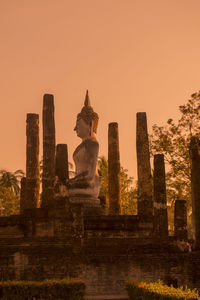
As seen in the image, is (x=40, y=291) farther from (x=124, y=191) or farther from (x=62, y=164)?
(x=124, y=191)

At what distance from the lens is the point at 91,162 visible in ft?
69.0

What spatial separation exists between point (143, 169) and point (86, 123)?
3.35m

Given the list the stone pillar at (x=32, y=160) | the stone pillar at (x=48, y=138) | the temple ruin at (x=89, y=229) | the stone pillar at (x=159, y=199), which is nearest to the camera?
the temple ruin at (x=89, y=229)

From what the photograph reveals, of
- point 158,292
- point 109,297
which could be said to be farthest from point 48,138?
point 158,292

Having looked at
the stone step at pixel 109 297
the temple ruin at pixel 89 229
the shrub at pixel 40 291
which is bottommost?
the stone step at pixel 109 297

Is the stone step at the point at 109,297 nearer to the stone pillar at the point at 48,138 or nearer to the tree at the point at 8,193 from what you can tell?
the stone pillar at the point at 48,138

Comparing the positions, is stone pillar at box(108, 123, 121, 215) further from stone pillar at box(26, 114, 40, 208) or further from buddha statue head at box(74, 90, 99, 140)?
stone pillar at box(26, 114, 40, 208)

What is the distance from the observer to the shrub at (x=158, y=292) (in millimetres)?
9156

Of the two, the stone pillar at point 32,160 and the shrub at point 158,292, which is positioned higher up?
the stone pillar at point 32,160

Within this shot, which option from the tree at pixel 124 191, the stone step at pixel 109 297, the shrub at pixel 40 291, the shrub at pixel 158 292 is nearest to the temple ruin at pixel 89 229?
the stone step at pixel 109 297

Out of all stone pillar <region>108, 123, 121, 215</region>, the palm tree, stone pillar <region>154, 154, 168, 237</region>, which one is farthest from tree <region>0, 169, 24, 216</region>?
stone pillar <region>154, 154, 168, 237</region>

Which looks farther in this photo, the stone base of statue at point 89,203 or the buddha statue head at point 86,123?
the buddha statue head at point 86,123

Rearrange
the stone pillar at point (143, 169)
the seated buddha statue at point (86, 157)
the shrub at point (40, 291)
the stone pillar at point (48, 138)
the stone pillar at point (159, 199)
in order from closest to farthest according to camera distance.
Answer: the shrub at point (40, 291) < the stone pillar at point (159, 199) < the seated buddha statue at point (86, 157) < the stone pillar at point (143, 169) < the stone pillar at point (48, 138)

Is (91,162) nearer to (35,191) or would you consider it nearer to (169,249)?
(35,191)
